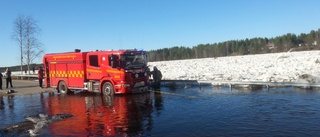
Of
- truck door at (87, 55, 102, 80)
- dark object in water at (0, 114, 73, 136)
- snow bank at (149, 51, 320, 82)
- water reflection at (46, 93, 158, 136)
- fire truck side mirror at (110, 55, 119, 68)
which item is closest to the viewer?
water reflection at (46, 93, 158, 136)

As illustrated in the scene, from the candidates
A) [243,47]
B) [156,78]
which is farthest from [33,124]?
[243,47]

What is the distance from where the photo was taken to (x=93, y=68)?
1908 cm

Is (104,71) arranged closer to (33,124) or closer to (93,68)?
(93,68)

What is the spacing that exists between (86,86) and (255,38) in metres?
132

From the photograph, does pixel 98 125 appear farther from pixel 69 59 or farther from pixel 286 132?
pixel 69 59

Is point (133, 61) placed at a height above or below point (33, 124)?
above

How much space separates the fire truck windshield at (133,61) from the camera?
17761 millimetres

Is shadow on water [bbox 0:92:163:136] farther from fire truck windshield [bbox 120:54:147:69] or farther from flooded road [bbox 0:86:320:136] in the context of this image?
fire truck windshield [bbox 120:54:147:69]

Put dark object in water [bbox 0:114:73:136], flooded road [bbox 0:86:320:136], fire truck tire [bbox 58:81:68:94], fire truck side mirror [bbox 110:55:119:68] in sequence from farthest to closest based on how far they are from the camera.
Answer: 1. fire truck tire [bbox 58:81:68:94]
2. fire truck side mirror [bbox 110:55:119:68]
3. dark object in water [bbox 0:114:73:136]
4. flooded road [bbox 0:86:320:136]

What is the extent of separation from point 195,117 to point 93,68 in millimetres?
10212

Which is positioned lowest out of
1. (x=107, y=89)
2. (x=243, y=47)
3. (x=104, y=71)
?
(x=107, y=89)

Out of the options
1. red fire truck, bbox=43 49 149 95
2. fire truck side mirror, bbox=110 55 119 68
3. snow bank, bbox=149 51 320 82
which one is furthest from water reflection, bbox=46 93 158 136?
snow bank, bbox=149 51 320 82

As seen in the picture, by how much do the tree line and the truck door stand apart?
85.4 m

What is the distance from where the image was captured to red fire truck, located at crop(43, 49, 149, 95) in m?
17.8
